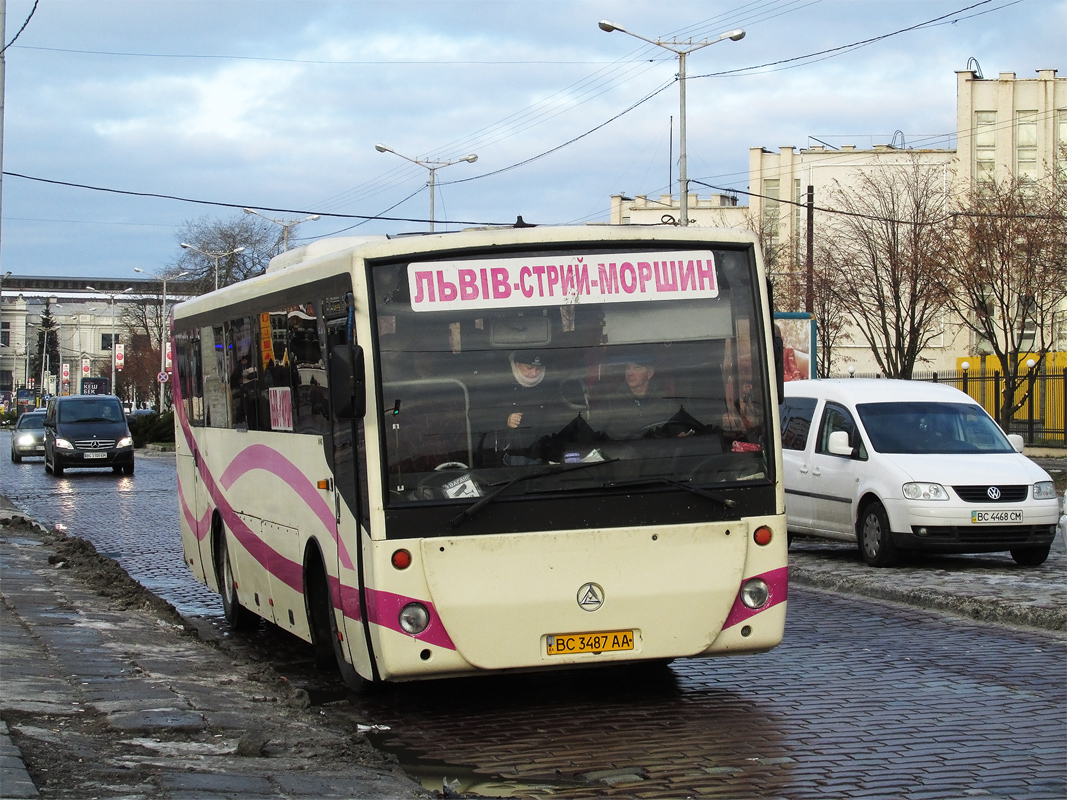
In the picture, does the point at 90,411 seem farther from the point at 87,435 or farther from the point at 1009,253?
the point at 1009,253

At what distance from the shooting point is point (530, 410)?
7.71 metres

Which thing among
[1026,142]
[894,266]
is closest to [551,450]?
[894,266]

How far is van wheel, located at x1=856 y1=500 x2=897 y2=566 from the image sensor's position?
48.7 feet

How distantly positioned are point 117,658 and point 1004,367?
30416 millimetres

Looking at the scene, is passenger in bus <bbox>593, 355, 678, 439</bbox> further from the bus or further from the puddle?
the puddle

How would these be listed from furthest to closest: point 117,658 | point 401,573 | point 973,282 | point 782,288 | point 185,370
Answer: point 782,288 → point 973,282 → point 185,370 → point 117,658 → point 401,573

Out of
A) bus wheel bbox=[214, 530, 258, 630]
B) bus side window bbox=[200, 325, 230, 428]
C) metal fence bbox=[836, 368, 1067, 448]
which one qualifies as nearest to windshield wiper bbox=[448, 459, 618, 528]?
bus side window bbox=[200, 325, 230, 428]

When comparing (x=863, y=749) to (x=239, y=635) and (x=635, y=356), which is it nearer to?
(x=635, y=356)

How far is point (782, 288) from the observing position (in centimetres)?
4862

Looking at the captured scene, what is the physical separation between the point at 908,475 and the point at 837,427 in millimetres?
1559

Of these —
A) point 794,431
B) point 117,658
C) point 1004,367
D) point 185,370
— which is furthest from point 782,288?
point 117,658

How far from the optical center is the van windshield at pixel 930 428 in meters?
15.3

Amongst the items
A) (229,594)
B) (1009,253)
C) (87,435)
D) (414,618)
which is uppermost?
(1009,253)

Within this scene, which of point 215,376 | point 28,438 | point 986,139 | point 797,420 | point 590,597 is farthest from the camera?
point 986,139
